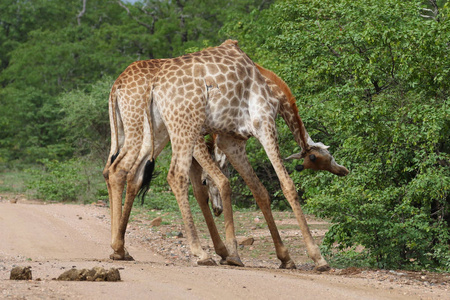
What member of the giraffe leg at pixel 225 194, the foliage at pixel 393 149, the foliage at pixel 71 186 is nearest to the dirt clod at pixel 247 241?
the foliage at pixel 393 149

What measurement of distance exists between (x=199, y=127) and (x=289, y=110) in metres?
1.43

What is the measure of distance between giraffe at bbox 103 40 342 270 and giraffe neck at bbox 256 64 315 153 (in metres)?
0.29

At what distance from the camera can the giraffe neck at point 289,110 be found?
334 inches

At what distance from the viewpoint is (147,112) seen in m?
7.95

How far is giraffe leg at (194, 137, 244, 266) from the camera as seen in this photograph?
7.92 m

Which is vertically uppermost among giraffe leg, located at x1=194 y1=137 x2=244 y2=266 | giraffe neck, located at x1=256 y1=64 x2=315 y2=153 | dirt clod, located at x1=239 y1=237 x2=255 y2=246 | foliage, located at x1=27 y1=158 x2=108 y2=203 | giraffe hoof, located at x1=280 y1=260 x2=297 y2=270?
giraffe neck, located at x1=256 y1=64 x2=315 y2=153

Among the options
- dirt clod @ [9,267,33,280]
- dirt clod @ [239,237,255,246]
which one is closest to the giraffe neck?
dirt clod @ [239,237,255,246]

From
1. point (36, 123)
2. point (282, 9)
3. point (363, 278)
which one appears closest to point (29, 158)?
point (36, 123)

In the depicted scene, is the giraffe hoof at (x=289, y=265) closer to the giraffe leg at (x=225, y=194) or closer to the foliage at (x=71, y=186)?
the giraffe leg at (x=225, y=194)

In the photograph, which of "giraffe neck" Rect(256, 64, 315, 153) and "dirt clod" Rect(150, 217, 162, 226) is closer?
"giraffe neck" Rect(256, 64, 315, 153)

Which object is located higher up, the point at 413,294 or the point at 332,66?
the point at 332,66

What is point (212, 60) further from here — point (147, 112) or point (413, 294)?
point (413, 294)

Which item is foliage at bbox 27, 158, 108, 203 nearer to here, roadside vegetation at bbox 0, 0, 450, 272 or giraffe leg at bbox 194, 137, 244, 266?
roadside vegetation at bbox 0, 0, 450, 272

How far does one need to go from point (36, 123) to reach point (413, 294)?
2710 centimetres
